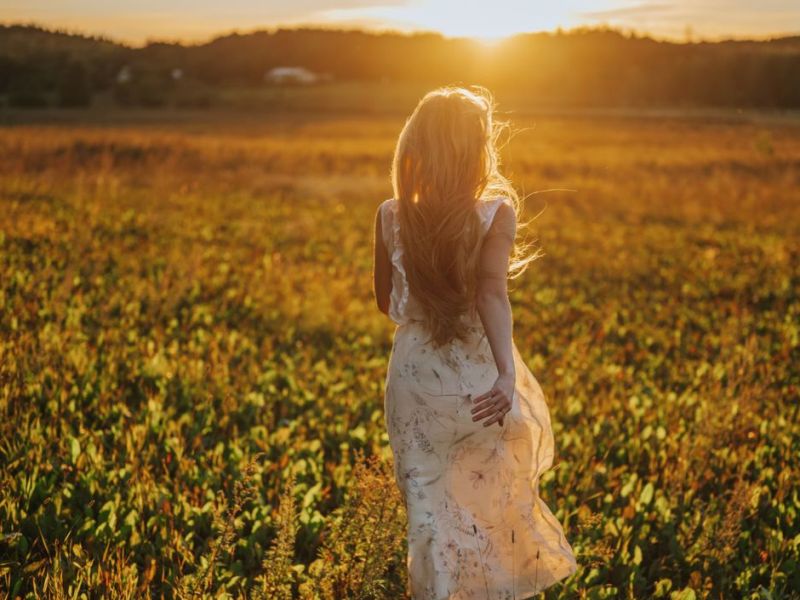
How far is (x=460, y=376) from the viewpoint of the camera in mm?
3135

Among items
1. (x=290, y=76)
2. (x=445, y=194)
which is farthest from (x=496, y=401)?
(x=290, y=76)

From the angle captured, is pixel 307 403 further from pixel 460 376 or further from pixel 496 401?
pixel 496 401

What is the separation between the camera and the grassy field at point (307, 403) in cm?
360

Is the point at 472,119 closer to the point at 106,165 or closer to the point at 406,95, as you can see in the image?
the point at 106,165

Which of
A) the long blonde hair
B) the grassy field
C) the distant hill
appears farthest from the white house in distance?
the long blonde hair

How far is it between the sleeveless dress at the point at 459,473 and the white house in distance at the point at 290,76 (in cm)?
8286

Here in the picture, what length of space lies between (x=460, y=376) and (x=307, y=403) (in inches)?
111

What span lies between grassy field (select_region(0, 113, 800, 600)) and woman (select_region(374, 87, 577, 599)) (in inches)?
10.3

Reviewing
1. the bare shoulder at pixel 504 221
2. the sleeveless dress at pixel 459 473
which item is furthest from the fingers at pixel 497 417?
the bare shoulder at pixel 504 221

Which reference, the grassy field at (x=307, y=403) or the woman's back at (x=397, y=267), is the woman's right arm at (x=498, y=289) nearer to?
the woman's back at (x=397, y=267)

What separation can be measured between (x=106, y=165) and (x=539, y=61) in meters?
51.1

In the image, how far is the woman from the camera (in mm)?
2920

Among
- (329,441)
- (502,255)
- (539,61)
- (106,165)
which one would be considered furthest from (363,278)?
(539,61)

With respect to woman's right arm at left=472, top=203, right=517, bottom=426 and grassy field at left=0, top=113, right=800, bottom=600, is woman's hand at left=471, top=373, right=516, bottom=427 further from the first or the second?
grassy field at left=0, top=113, right=800, bottom=600
